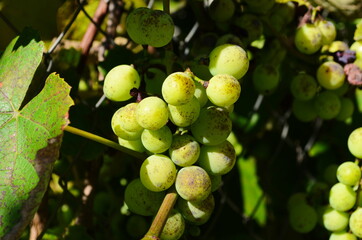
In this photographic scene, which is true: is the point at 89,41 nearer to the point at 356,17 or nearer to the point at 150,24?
the point at 150,24

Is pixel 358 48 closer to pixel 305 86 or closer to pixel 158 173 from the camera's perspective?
pixel 305 86

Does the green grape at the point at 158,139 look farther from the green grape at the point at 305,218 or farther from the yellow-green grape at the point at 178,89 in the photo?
the green grape at the point at 305,218

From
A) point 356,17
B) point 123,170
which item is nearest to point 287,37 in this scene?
point 356,17

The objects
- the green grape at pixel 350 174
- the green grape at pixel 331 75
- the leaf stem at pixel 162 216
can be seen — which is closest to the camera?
the leaf stem at pixel 162 216

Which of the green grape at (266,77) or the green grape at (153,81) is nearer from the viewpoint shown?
the green grape at (153,81)

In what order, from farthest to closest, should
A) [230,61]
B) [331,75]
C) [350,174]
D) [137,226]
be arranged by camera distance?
1. [137,226]
2. [331,75]
3. [350,174]
4. [230,61]

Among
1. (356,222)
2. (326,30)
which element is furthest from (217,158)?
(326,30)

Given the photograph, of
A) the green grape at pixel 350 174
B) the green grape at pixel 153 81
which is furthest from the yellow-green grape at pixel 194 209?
the green grape at pixel 350 174
